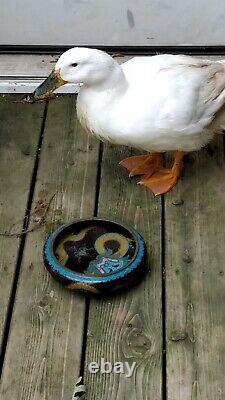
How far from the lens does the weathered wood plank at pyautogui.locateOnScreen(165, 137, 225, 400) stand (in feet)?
5.70

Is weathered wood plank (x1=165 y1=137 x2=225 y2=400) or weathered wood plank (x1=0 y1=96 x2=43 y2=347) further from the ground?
weathered wood plank (x1=0 y1=96 x2=43 y2=347)

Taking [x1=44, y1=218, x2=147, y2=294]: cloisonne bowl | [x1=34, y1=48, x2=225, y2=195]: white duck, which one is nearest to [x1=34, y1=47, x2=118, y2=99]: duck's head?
[x1=34, y1=48, x2=225, y2=195]: white duck

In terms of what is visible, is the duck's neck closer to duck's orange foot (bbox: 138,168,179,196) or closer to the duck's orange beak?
the duck's orange beak

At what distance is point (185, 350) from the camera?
1791 millimetres

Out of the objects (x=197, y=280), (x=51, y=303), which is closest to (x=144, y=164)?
(x=197, y=280)

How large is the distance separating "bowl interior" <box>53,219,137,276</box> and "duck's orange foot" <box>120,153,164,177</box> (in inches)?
13.3

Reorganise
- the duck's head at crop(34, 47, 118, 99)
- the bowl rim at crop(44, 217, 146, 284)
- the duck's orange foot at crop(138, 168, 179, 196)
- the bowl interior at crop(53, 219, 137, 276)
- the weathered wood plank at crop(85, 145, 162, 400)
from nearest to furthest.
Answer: the weathered wood plank at crop(85, 145, 162, 400), the bowl rim at crop(44, 217, 146, 284), the bowl interior at crop(53, 219, 137, 276), the duck's head at crop(34, 47, 118, 99), the duck's orange foot at crop(138, 168, 179, 196)

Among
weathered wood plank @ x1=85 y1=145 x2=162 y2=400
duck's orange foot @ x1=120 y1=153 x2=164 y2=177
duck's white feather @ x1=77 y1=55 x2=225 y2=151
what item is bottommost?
weathered wood plank @ x1=85 y1=145 x2=162 y2=400

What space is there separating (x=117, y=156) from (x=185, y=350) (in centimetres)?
85

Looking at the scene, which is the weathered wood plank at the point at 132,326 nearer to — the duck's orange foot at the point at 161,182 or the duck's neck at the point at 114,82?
the duck's orange foot at the point at 161,182

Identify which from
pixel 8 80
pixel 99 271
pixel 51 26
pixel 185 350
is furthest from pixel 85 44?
pixel 185 350

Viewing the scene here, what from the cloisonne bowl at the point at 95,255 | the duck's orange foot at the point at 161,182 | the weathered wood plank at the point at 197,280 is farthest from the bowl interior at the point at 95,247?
the duck's orange foot at the point at 161,182

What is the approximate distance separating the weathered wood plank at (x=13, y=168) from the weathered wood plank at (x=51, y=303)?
0.04 meters

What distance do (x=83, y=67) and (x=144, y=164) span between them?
42cm
